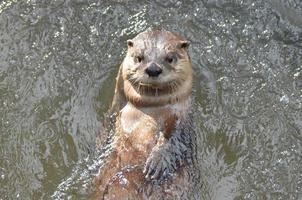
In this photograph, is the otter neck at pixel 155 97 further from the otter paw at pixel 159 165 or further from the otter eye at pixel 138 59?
the otter paw at pixel 159 165

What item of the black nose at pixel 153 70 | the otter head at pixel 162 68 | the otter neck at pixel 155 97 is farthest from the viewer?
the otter neck at pixel 155 97

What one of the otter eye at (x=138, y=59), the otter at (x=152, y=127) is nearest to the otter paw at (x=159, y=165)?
the otter at (x=152, y=127)

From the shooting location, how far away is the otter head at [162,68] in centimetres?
448

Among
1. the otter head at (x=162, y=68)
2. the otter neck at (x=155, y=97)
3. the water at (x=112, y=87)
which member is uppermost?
the otter head at (x=162, y=68)

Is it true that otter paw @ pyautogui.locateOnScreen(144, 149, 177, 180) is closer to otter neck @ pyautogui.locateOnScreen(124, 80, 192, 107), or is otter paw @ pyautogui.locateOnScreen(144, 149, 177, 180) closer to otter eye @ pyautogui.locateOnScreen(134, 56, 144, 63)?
otter neck @ pyautogui.locateOnScreen(124, 80, 192, 107)

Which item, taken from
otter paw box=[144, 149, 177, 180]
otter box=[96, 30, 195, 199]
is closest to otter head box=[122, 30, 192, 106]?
otter box=[96, 30, 195, 199]

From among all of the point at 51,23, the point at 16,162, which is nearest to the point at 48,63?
the point at 51,23

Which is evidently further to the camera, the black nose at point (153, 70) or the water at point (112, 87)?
the water at point (112, 87)

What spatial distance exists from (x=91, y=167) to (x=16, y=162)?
482 millimetres

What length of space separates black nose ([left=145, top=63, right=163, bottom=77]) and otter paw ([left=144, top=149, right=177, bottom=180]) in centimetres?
45

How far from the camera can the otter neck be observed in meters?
4.59

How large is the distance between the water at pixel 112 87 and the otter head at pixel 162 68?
0.50m

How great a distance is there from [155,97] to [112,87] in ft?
2.51

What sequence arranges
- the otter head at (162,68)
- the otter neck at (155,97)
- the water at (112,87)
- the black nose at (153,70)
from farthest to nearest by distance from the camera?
the water at (112,87)
the otter neck at (155,97)
the otter head at (162,68)
the black nose at (153,70)
